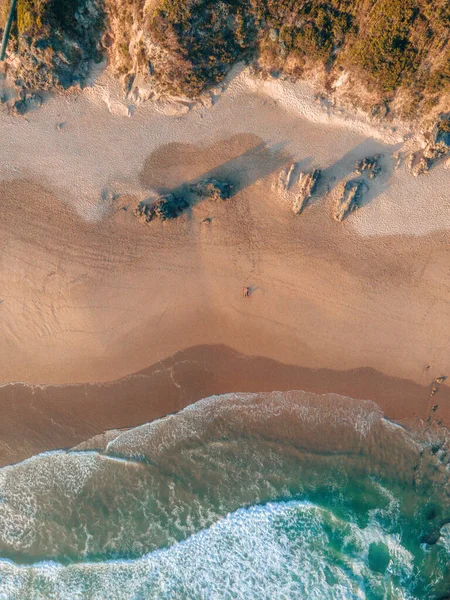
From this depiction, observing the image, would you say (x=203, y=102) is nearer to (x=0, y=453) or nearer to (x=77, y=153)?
(x=77, y=153)

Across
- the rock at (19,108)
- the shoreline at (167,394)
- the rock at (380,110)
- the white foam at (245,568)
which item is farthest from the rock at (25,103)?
the white foam at (245,568)

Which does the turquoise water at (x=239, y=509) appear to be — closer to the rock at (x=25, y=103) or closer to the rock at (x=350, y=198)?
the rock at (x=350, y=198)

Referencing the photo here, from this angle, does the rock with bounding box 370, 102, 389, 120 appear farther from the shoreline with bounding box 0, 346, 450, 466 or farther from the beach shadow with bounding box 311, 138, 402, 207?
the shoreline with bounding box 0, 346, 450, 466

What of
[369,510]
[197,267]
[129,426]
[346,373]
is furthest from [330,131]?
[369,510]

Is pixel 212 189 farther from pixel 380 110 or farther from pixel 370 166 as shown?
pixel 380 110

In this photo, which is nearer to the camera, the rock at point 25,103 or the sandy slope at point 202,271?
the rock at point 25,103

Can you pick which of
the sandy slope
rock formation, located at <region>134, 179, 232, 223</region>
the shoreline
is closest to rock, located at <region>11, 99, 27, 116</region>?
the sandy slope
